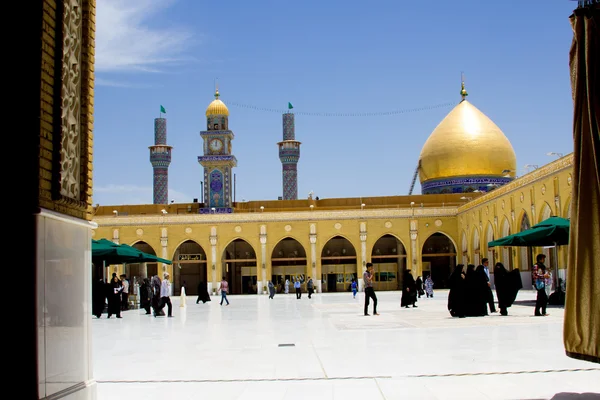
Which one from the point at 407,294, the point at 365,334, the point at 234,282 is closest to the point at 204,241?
the point at 234,282

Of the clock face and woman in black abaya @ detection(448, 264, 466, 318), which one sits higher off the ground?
the clock face

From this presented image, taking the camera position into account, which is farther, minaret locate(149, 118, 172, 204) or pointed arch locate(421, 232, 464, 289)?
minaret locate(149, 118, 172, 204)

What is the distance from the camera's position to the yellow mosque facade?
3947 centimetres

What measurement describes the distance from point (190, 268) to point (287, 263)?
5673 millimetres

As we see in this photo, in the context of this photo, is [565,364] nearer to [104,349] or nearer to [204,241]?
[104,349]

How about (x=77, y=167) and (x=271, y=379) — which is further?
(x=271, y=379)

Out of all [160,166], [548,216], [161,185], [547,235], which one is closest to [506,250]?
[548,216]

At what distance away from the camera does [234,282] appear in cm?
4244

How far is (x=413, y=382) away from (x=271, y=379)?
4.51 ft

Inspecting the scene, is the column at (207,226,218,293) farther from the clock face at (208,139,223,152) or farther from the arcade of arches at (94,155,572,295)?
the clock face at (208,139,223,152)

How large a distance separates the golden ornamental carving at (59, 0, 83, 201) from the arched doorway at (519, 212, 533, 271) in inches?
1030

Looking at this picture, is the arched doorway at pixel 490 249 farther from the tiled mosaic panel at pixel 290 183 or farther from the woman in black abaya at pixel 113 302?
the woman in black abaya at pixel 113 302

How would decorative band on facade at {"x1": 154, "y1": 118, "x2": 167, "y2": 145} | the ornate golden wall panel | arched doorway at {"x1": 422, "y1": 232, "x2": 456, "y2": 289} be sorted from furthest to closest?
decorative band on facade at {"x1": 154, "y1": 118, "x2": 167, "y2": 145} < arched doorway at {"x1": 422, "y1": 232, "x2": 456, "y2": 289} < the ornate golden wall panel

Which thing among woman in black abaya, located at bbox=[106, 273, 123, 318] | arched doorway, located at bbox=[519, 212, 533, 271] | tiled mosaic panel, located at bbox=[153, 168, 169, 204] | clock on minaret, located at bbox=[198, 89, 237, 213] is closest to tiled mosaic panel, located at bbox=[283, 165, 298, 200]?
clock on minaret, located at bbox=[198, 89, 237, 213]
